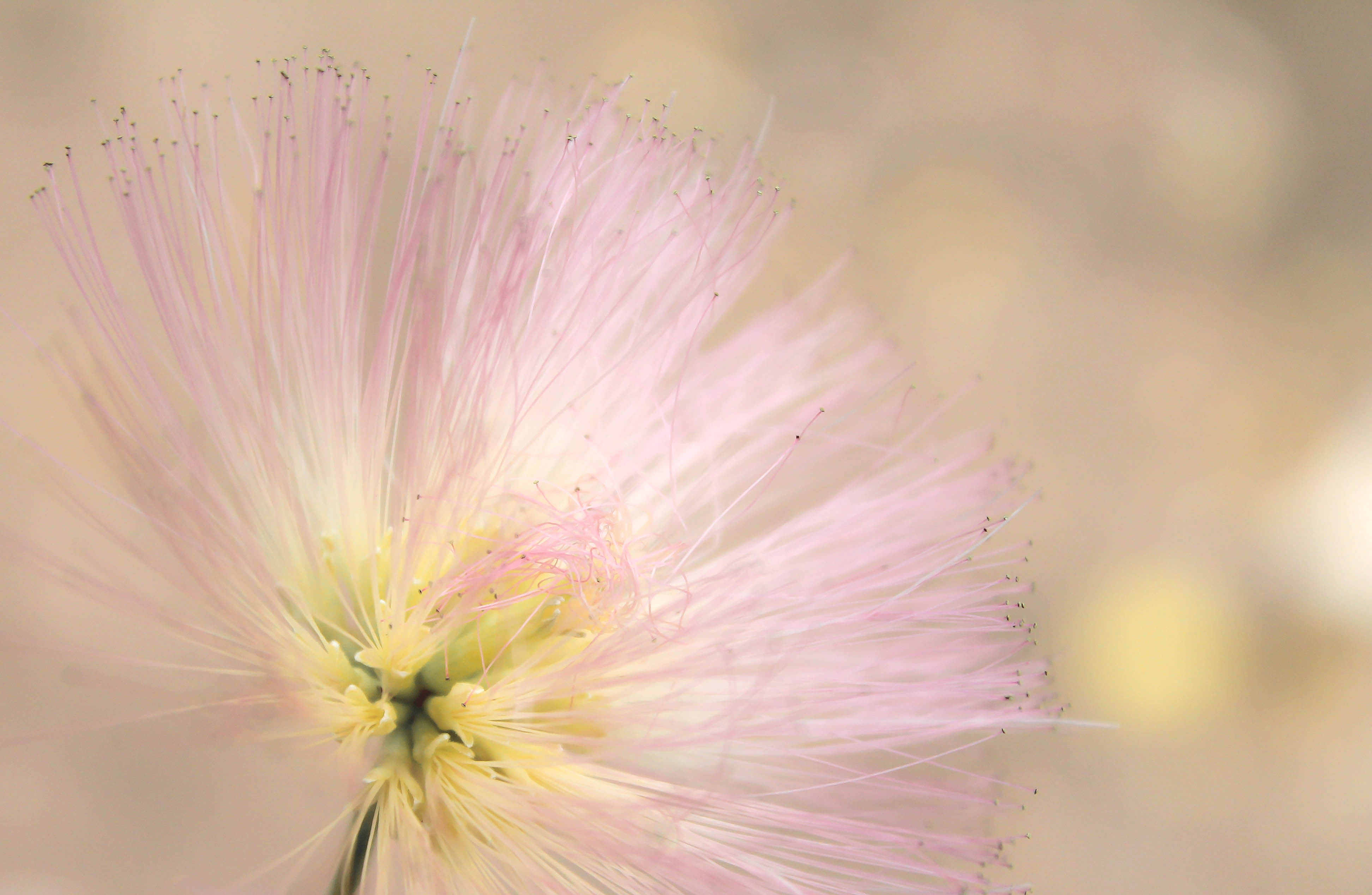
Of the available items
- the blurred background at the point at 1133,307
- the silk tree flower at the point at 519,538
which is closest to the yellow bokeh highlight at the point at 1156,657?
the blurred background at the point at 1133,307

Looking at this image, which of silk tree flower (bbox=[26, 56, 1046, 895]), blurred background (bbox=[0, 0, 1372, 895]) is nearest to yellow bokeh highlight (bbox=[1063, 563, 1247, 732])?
blurred background (bbox=[0, 0, 1372, 895])

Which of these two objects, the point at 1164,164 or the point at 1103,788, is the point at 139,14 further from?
the point at 1103,788

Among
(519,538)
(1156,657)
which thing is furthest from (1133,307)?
(519,538)

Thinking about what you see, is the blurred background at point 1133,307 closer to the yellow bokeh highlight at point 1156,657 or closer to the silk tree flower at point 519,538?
the yellow bokeh highlight at point 1156,657

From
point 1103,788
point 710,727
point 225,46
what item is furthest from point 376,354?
point 1103,788

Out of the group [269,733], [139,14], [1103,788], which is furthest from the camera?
[1103,788]

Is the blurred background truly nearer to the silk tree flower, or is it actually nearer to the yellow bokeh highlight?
the yellow bokeh highlight

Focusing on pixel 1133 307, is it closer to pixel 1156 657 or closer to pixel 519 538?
pixel 1156 657
